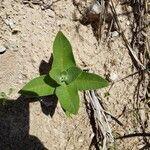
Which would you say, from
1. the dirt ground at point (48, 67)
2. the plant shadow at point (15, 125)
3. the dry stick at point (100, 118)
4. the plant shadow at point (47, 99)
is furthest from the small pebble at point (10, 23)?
the dry stick at point (100, 118)

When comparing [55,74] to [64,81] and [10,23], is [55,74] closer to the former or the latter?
[64,81]

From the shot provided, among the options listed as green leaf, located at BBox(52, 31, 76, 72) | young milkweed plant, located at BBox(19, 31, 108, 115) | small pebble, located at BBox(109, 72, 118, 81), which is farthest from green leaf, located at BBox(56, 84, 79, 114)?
small pebble, located at BBox(109, 72, 118, 81)

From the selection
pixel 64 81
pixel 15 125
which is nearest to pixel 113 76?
pixel 64 81

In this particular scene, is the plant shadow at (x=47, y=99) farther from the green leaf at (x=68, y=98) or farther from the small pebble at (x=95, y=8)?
the small pebble at (x=95, y=8)

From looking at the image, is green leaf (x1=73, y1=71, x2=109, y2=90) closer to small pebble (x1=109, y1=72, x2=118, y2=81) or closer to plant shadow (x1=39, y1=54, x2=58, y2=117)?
plant shadow (x1=39, y1=54, x2=58, y2=117)

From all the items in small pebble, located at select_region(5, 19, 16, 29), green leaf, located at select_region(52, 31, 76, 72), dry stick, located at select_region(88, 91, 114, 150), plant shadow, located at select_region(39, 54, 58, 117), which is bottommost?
dry stick, located at select_region(88, 91, 114, 150)

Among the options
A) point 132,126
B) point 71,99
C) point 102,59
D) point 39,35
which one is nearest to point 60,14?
point 39,35
